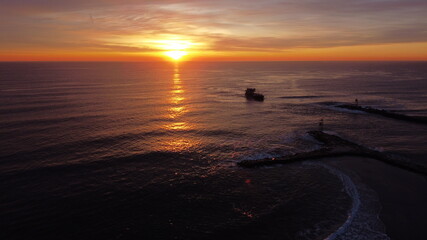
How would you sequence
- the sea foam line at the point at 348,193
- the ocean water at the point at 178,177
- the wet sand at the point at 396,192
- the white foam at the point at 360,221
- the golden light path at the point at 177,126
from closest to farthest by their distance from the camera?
the white foam at the point at 360,221
the sea foam line at the point at 348,193
the wet sand at the point at 396,192
the ocean water at the point at 178,177
the golden light path at the point at 177,126

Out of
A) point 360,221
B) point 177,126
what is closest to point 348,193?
point 360,221

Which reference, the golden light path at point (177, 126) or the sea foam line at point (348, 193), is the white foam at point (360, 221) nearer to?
the sea foam line at point (348, 193)

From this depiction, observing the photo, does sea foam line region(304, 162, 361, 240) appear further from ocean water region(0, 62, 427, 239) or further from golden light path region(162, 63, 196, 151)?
golden light path region(162, 63, 196, 151)

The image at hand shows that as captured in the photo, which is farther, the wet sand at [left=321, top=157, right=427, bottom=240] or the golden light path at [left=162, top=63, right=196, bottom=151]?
the golden light path at [left=162, top=63, right=196, bottom=151]

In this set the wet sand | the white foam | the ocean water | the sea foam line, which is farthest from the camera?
the ocean water

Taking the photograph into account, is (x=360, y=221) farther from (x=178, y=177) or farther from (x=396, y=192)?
(x=178, y=177)

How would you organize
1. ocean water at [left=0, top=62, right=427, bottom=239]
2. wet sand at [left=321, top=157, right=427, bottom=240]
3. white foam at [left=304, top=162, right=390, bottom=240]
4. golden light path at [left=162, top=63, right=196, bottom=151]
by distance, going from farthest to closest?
golden light path at [left=162, top=63, right=196, bottom=151] < ocean water at [left=0, top=62, right=427, bottom=239] < wet sand at [left=321, top=157, right=427, bottom=240] < white foam at [left=304, top=162, right=390, bottom=240]

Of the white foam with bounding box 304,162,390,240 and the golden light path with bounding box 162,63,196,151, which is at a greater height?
the golden light path with bounding box 162,63,196,151

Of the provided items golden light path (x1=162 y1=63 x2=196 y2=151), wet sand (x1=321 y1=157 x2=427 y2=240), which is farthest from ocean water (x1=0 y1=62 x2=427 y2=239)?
wet sand (x1=321 y1=157 x2=427 y2=240)

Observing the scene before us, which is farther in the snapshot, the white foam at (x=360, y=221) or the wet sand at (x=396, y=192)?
the wet sand at (x=396, y=192)

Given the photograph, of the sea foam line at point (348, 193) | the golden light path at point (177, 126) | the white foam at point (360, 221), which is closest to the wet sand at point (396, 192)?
the white foam at point (360, 221)
